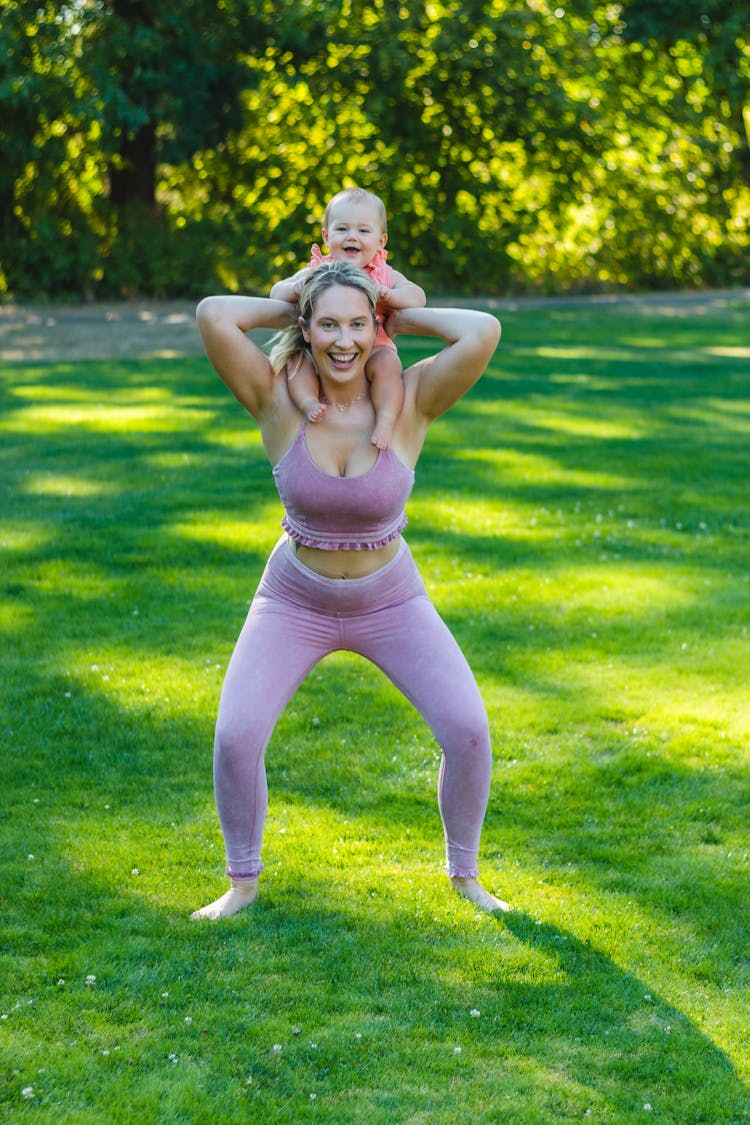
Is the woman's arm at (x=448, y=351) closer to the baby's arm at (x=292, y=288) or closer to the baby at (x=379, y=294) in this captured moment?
the baby at (x=379, y=294)

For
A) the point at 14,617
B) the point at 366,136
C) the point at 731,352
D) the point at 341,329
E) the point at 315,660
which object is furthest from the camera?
the point at 366,136

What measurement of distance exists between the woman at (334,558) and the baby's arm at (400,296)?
3 cm

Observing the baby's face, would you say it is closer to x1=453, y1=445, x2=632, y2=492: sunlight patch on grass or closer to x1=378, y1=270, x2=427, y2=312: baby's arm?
x1=378, y1=270, x2=427, y2=312: baby's arm

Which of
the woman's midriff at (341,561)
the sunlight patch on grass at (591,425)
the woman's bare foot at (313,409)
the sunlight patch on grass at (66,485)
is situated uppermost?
the woman's bare foot at (313,409)

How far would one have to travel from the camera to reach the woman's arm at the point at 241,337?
4258 mm

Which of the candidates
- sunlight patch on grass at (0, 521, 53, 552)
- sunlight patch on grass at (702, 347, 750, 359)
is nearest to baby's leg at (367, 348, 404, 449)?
sunlight patch on grass at (0, 521, 53, 552)

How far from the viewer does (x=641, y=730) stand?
19.4 feet

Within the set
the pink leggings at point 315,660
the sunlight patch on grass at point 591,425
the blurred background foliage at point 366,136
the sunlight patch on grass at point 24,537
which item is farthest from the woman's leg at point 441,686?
the blurred background foliage at point 366,136

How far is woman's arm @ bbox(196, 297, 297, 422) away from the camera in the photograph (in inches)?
168

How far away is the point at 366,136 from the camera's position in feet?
72.8

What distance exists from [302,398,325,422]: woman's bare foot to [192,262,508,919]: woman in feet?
0.10

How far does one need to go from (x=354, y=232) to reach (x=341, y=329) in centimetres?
39

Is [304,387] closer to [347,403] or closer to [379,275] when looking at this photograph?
[347,403]

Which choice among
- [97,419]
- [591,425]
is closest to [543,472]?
[591,425]
